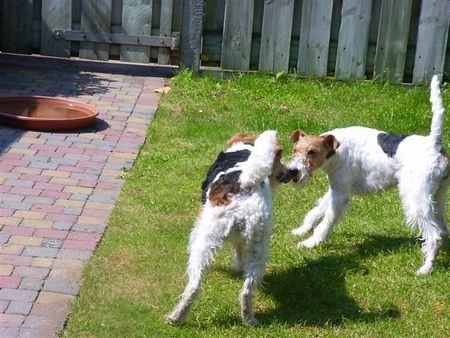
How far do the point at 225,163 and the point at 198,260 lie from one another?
794 millimetres

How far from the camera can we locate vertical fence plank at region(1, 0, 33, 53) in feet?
35.1

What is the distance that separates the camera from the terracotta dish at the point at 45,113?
820 cm

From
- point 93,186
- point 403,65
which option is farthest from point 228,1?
point 93,186

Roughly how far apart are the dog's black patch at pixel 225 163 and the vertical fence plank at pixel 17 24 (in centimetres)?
611

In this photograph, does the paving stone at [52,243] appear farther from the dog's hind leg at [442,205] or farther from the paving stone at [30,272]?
the dog's hind leg at [442,205]

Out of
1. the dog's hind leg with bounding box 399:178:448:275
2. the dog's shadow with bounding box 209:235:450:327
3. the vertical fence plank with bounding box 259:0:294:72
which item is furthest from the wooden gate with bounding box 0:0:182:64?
the dog's hind leg with bounding box 399:178:448:275

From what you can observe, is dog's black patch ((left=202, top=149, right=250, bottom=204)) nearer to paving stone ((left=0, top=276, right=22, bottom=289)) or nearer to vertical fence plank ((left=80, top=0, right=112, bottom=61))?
paving stone ((left=0, top=276, right=22, bottom=289))

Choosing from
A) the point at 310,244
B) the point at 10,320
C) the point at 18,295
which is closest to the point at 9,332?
the point at 10,320

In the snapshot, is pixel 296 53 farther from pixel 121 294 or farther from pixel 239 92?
pixel 121 294

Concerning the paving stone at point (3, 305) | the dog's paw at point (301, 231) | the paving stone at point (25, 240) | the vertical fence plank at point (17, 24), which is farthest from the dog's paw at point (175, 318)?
the vertical fence plank at point (17, 24)

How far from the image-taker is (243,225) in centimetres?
484

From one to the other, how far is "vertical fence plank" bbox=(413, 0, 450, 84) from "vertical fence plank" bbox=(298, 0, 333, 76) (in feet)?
3.78

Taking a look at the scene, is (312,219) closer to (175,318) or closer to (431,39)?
(175,318)

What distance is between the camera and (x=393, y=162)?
607cm
